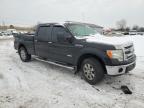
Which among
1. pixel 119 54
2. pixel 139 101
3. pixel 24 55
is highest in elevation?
pixel 119 54

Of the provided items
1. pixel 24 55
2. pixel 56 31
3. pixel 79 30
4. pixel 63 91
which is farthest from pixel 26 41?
pixel 63 91

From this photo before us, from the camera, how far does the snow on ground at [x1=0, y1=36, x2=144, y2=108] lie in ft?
12.7

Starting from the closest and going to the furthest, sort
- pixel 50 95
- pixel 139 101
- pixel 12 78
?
pixel 139 101, pixel 50 95, pixel 12 78

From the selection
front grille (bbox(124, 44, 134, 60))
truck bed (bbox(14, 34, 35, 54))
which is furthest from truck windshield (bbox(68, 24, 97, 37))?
truck bed (bbox(14, 34, 35, 54))

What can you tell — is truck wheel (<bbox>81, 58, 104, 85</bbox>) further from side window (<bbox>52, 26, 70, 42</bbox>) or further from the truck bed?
the truck bed

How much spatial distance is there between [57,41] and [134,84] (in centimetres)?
293

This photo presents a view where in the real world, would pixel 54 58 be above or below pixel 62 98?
above

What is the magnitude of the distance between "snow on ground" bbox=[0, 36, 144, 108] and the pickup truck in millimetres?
439

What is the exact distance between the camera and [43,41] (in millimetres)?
6586

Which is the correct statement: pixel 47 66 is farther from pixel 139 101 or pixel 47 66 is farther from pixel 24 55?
pixel 139 101

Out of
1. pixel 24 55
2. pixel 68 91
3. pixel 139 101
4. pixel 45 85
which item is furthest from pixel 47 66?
pixel 139 101

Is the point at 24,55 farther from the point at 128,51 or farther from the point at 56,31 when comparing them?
the point at 128,51

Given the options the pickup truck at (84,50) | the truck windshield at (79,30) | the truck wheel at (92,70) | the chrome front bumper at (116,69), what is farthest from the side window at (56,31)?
the chrome front bumper at (116,69)

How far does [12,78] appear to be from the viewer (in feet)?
18.7
